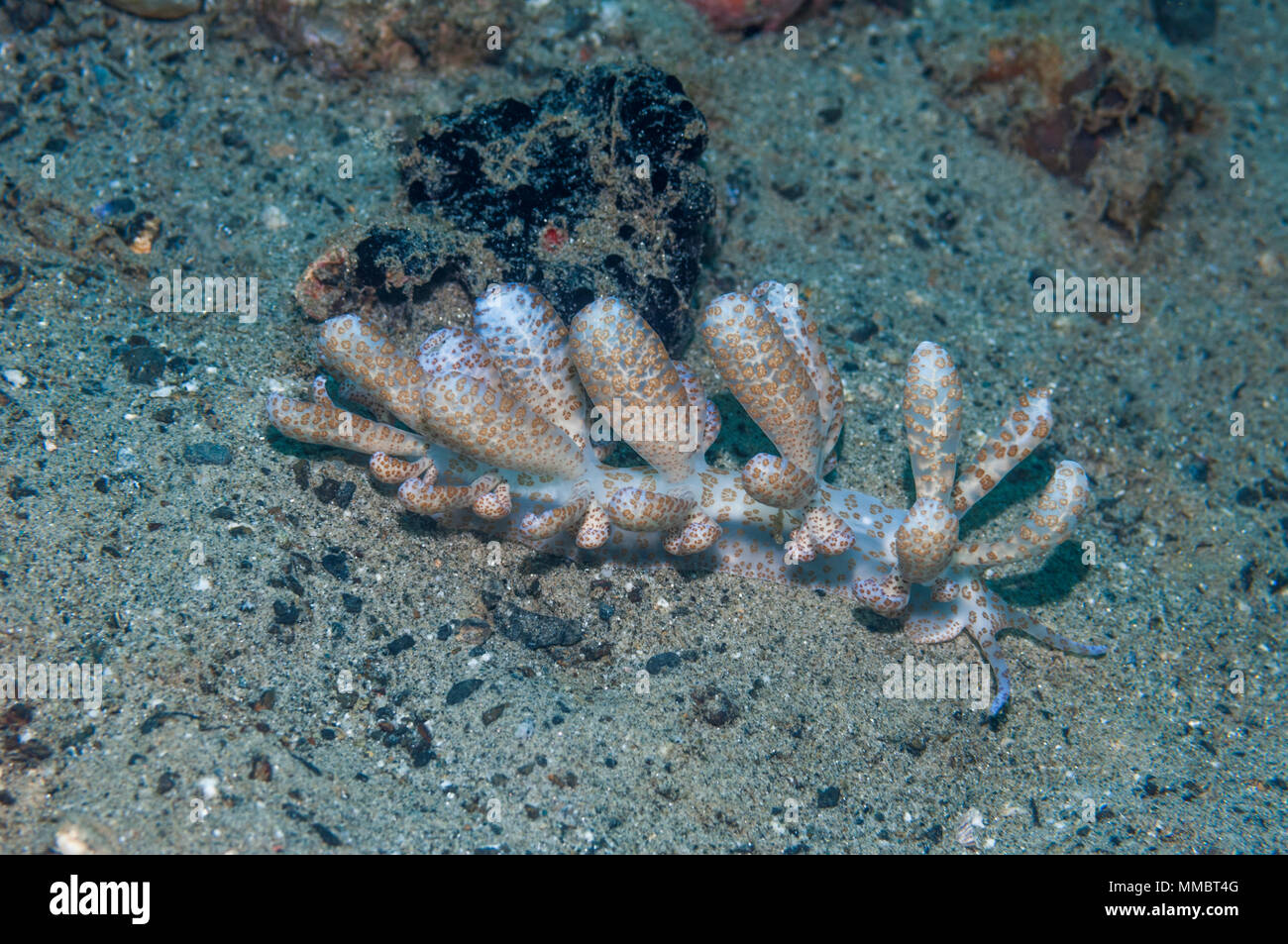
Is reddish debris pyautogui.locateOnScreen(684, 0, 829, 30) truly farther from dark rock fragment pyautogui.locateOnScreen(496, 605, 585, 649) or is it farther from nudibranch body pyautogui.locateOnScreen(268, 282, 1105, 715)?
dark rock fragment pyautogui.locateOnScreen(496, 605, 585, 649)

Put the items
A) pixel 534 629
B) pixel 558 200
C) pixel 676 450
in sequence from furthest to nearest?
pixel 558 200, pixel 534 629, pixel 676 450

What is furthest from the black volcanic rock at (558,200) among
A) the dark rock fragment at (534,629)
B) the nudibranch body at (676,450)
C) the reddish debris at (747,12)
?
the reddish debris at (747,12)

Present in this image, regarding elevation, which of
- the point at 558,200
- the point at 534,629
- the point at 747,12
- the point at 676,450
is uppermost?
the point at 747,12

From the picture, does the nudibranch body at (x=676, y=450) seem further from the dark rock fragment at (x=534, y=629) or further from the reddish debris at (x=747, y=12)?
the reddish debris at (x=747, y=12)

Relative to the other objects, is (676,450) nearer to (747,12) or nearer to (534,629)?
(534,629)

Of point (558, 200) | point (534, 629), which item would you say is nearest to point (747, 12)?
point (558, 200)

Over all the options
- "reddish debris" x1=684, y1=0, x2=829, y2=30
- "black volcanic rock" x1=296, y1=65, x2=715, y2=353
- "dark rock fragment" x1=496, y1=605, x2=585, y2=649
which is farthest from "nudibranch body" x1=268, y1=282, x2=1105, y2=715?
"reddish debris" x1=684, y1=0, x2=829, y2=30

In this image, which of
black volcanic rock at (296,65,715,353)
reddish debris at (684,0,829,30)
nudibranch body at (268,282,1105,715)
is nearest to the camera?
nudibranch body at (268,282,1105,715)

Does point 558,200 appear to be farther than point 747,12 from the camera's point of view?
No
